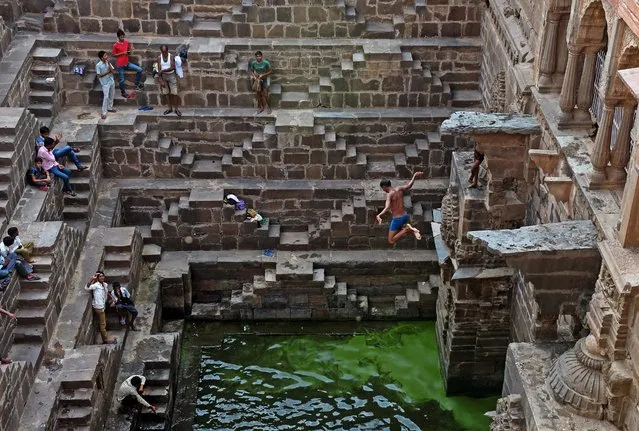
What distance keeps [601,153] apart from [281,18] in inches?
370

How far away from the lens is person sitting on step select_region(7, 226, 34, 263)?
571 inches

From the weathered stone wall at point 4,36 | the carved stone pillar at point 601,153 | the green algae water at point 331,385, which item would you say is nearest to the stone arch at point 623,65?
the carved stone pillar at point 601,153

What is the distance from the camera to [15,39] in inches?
748

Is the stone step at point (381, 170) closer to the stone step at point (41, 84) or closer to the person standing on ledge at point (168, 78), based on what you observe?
the person standing on ledge at point (168, 78)

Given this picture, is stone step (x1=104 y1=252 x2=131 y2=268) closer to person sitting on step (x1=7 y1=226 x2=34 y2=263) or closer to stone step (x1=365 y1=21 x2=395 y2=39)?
person sitting on step (x1=7 y1=226 x2=34 y2=263)

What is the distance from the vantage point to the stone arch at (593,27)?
12.1 m

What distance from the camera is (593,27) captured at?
40.3 ft

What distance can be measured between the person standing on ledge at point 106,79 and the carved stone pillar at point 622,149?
431 inches

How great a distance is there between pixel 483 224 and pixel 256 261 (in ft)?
17.8

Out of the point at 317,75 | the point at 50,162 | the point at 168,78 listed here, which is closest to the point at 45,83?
the point at 50,162

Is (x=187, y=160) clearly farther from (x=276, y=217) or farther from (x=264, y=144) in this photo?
(x=276, y=217)

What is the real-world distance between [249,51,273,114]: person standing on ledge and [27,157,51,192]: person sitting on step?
4.61 meters

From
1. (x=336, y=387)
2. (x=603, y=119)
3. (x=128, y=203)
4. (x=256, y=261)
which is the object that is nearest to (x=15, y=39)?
(x=128, y=203)

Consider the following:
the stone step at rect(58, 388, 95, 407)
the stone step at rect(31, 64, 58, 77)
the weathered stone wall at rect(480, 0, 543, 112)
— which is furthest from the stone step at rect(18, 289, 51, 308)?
the weathered stone wall at rect(480, 0, 543, 112)
